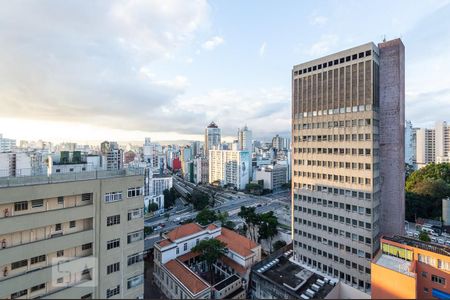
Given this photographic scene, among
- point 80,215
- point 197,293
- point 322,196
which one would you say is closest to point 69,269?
point 80,215

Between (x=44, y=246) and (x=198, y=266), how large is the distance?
1715 centimetres

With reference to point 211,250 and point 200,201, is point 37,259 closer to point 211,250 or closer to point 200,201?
point 211,250

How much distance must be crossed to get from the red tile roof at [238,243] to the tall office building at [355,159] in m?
5.85

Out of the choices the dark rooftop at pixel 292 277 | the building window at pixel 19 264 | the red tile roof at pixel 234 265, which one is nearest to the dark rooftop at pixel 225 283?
the red tile roof at pixel 234 265

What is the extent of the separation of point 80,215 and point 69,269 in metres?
2.50

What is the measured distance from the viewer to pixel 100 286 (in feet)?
35.6

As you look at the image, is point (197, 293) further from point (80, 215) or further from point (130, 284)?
point (80, 215)

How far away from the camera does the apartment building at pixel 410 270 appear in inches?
479

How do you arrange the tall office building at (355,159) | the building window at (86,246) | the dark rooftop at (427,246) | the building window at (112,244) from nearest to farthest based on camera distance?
the building window at (86,246)
the building window at (112,244)
the dark rooftop at (427,246)
the tall office building at (355,159)

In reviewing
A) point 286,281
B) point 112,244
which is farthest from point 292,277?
point 112,244

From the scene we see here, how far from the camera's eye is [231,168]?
257 ft

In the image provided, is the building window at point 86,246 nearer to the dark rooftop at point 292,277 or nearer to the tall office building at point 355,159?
the dark rooftop at point 292,277

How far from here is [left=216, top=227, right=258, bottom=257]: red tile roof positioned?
912 inches

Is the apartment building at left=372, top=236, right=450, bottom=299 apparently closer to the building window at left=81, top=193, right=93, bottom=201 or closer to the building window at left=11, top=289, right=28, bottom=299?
the building window at left=81, top=193, right=93, bottom=201
